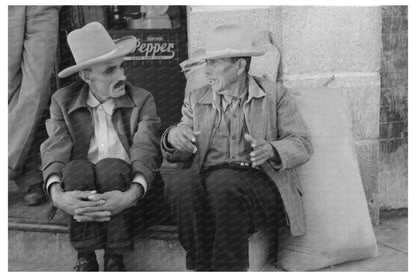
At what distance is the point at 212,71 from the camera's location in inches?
133

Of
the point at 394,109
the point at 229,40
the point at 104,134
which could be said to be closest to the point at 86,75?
the point at 104,134

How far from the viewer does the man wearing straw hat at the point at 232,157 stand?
3.12 metres

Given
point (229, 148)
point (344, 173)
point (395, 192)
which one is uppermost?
point (229, 148)

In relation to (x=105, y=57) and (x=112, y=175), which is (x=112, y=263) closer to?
(x=112, y=175)

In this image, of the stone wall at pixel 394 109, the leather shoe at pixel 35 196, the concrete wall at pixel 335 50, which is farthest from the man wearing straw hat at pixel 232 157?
the leather shoe at pixel 35 196

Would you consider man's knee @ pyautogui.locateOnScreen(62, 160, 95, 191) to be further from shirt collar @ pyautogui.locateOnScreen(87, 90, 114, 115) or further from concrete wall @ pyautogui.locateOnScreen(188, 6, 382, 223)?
concrete wall @ pyautogui.locateOnScreen(188, 6, 382, 223)

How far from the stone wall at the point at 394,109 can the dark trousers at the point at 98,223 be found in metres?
2.08

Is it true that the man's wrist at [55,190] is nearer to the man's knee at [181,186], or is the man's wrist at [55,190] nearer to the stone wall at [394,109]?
the man's knee at [181,186]

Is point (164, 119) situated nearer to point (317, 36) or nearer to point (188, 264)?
point (317, 36)

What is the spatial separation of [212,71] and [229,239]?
95cm

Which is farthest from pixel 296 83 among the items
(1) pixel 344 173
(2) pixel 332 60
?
(1) pixel 344 173

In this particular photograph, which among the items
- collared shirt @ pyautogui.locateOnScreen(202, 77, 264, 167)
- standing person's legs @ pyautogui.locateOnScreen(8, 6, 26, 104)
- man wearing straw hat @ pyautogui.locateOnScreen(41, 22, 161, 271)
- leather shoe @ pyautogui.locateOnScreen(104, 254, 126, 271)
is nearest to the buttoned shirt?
collared shirt @ pyautogui.locateOnScreen(202, 77, 264, 167)

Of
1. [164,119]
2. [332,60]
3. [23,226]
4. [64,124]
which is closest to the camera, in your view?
[64,124]

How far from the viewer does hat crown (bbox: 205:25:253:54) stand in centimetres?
337
